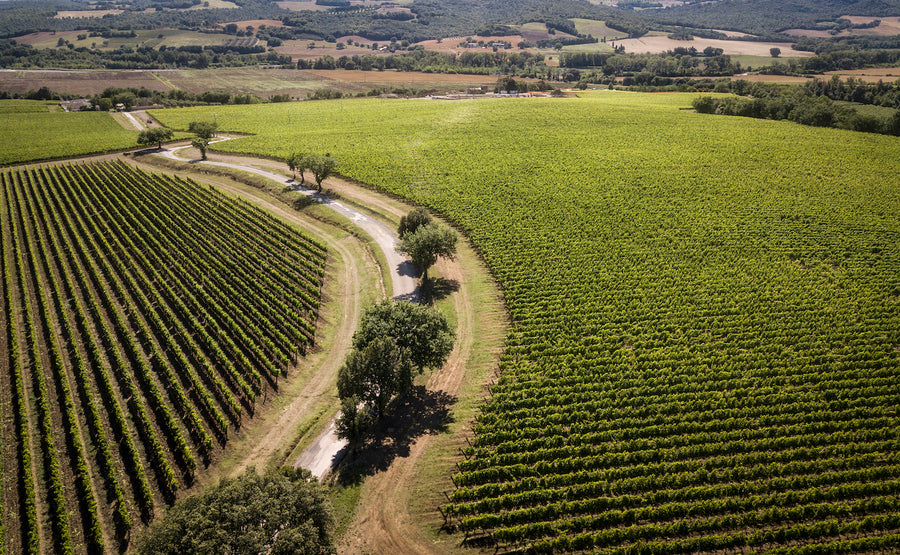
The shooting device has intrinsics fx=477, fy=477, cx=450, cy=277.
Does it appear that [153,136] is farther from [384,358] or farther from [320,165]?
[384,358]

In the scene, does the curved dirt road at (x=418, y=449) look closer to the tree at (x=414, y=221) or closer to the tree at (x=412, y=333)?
the tree at (x=412, y=333)

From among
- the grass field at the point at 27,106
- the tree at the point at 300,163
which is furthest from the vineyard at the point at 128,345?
the grass field at the point at 27,106

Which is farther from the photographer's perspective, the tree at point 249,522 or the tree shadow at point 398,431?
the tree shadow at point 398,431

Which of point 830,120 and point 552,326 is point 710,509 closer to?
point 552,326

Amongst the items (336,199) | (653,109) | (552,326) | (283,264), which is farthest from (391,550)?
(653,109)

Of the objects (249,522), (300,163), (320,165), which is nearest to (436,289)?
(249,522)
